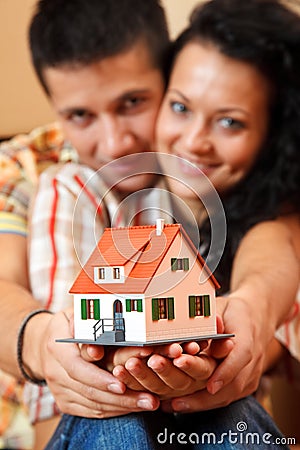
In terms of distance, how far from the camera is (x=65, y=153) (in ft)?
4.66

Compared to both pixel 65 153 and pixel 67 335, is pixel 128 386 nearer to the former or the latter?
pixel 67 335

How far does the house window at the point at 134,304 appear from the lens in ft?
1.83

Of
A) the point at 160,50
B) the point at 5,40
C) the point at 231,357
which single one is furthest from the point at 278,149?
the point at 5,40

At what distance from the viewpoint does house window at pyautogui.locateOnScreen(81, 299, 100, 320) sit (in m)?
0.59

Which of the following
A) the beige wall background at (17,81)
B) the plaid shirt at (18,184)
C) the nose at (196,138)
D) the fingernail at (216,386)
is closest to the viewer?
the fingernail at (216,386)

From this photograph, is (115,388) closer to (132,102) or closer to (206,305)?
(206,305)

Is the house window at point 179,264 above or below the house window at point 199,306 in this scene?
above

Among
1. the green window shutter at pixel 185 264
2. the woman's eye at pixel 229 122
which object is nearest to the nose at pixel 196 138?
the woman's eye at pixel 229 122

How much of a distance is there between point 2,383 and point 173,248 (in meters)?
0.98

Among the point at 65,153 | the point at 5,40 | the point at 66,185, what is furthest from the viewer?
the point at 5,40

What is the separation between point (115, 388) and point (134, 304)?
0.11 metres

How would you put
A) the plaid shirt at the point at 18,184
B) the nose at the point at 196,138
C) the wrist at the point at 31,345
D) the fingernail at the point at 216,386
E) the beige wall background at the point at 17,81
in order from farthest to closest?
the beige wall background at the point at 17,81
the plaid shirt at the point at 18,184
the nose at the point at 196,138
the wrist at the point at 31,345
the fingernail at the point at 216,386

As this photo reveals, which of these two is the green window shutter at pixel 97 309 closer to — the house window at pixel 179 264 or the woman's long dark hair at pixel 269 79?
the house window at pixel 179 264

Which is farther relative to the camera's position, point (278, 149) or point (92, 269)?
point (278, 149)
